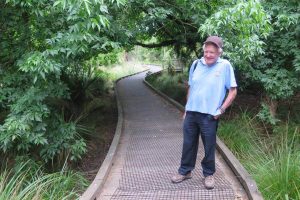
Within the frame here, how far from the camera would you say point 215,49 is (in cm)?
474

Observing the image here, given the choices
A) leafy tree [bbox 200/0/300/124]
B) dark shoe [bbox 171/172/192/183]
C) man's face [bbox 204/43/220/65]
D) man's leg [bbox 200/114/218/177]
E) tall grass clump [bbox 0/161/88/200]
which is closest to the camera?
tall grass clump [bbox 0/161/88/200]

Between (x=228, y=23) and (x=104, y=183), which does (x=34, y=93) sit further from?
(x=228, y=23)

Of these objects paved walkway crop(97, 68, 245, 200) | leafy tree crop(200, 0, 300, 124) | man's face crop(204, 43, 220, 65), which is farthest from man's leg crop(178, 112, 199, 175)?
leafy tree crop(200, 0, 300, 124)

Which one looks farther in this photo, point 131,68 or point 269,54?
point 131,68

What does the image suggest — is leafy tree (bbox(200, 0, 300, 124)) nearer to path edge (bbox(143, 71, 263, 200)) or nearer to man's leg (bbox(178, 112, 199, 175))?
path edge (bbox(143, 71, 263, 200))

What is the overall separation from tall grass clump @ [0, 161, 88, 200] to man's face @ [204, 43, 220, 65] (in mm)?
2385

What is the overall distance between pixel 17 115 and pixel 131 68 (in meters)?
33.6

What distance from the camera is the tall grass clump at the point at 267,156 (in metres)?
5.13

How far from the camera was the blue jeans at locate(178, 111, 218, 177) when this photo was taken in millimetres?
4910

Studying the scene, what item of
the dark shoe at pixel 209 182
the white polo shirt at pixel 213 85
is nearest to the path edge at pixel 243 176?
the dark shoe at pixel 209 182

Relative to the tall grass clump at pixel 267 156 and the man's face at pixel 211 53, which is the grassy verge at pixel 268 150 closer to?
the tall grass clump at pixel 267 156

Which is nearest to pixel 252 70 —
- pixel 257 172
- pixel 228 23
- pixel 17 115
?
pixel 228 23

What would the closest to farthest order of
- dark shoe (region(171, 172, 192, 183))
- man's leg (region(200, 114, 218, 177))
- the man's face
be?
1. the man's face
2. man's leg (region(200, 114, 218, 177))
3. dark shoe (region(171, 172, 192, 183))

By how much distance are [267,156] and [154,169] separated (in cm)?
207
